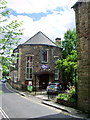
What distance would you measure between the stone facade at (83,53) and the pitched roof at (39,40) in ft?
Answer: 60.1

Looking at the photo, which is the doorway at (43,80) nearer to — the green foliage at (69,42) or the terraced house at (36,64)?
the terraced house at (36,64)

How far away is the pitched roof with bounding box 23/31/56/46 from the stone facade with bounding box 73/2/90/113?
1830 centimetres

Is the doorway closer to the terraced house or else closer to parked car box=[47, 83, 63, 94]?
the terraced house

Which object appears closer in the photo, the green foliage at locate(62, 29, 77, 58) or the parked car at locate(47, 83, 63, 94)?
the parked car at locate(47, 83, 63, 94)

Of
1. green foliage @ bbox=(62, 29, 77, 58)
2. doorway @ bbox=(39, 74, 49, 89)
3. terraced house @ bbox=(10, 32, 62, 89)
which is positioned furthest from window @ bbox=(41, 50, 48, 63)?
green foliage @ bbox=(62, 29, 77, 58)

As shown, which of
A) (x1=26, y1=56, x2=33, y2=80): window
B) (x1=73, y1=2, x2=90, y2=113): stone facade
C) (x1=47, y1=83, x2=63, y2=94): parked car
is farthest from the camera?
(x1=26, y1=56, x2=33, y2=80): window

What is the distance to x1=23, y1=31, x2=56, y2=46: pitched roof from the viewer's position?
30.1m

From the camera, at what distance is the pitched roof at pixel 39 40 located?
98.7 feet

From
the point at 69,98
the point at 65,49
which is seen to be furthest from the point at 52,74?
the point at 69,98

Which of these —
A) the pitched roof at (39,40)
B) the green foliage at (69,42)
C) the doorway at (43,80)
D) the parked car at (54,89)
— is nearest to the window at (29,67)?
the doorway at (43,80)

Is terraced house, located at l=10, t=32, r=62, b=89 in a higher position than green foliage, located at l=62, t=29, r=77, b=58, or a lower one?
lower

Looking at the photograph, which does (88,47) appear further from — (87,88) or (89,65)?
(87,88)

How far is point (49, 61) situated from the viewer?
3030 centimetres

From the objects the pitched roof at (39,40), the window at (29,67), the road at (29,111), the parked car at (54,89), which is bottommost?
the road at (29,111)
